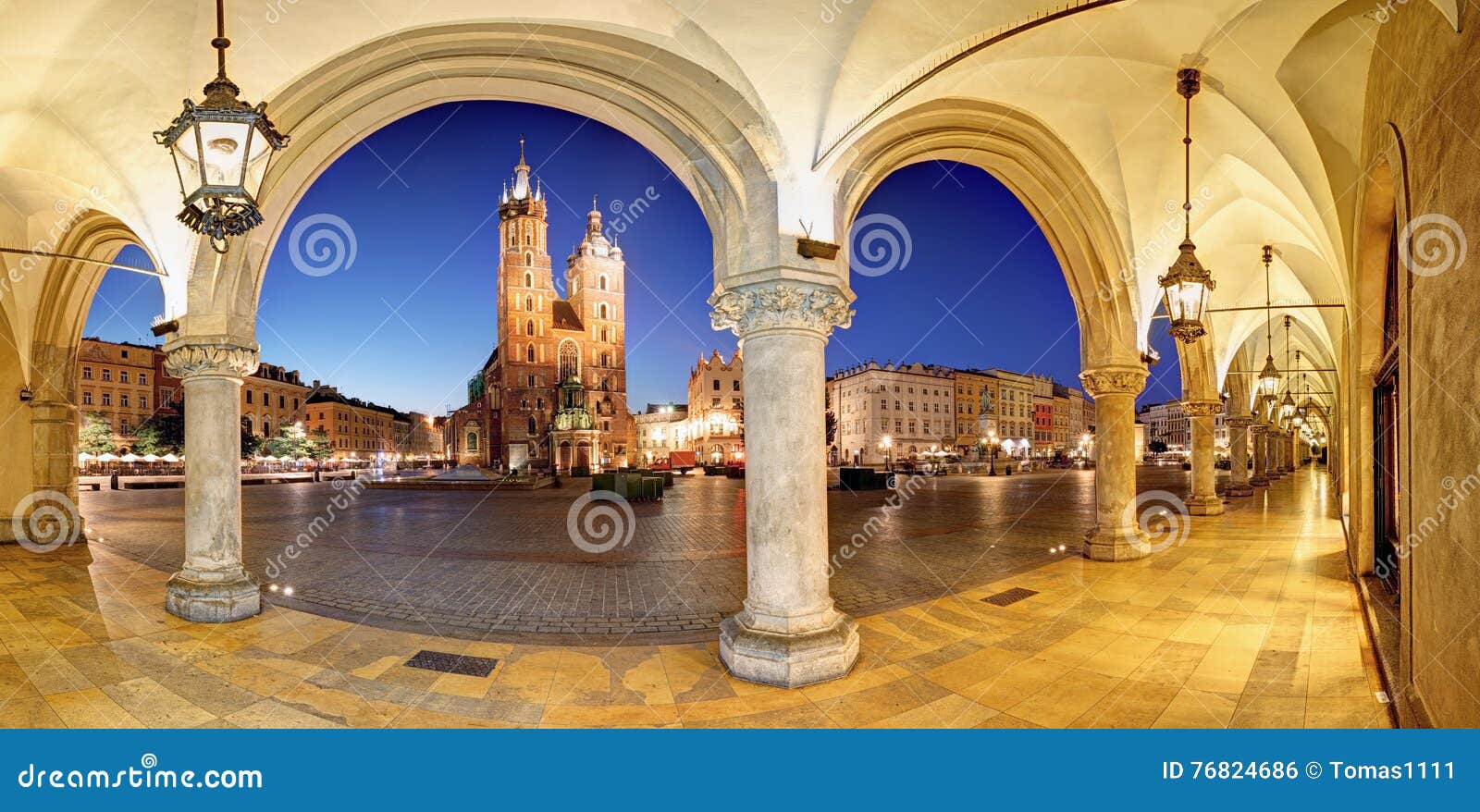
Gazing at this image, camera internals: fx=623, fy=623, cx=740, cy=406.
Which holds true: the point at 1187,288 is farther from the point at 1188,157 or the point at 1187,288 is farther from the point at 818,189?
the point at 818,189

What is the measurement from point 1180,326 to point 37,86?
11.2 metres

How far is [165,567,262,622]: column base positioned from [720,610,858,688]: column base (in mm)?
4909

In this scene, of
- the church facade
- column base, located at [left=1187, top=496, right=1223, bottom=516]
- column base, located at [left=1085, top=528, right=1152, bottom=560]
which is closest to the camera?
column base, located at [left=1085, top=528, right=1152, bottom=560]

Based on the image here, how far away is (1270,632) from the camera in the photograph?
5.38 m

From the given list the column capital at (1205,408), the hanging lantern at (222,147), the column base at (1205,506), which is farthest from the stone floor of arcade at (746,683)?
the column capital at (1205,408)

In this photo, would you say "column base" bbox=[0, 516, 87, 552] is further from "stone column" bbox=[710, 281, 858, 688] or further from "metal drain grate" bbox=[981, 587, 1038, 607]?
"metal drain grate" bbox=[981, 587, 1038, 607]

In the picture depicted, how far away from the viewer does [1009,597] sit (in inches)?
262

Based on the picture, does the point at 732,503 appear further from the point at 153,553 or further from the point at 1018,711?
the point at 1018,711

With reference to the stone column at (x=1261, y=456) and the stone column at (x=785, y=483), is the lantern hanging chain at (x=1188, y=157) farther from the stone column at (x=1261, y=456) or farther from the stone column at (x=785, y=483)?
the stone column at (x=1261, y=456)

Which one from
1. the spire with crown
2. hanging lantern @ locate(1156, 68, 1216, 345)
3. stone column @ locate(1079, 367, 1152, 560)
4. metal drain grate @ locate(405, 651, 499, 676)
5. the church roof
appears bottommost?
metal drain grate @ locate(405, 651, 499, 676)

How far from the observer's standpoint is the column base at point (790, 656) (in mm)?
4371

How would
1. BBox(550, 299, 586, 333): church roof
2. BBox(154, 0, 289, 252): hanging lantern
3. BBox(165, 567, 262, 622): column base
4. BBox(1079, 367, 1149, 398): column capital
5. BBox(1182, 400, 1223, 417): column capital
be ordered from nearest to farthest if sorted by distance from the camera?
BBox(154, 0, 289, 252): hanging lantern, BBox(165, 567, 262, 622): column base, BBox(1079, 367, 1149, 398): column capital, BBox(1182, 400, 1223, 417): column capital, BBox(550, 299, 586, 333): church roof

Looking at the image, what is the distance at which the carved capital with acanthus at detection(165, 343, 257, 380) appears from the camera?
6.22 metres

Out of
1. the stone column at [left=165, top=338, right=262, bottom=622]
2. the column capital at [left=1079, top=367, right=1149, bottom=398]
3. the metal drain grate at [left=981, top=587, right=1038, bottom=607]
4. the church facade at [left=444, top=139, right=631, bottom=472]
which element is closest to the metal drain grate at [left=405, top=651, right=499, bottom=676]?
the stone column at [left=165, top=338, right=262, bottom=622]
